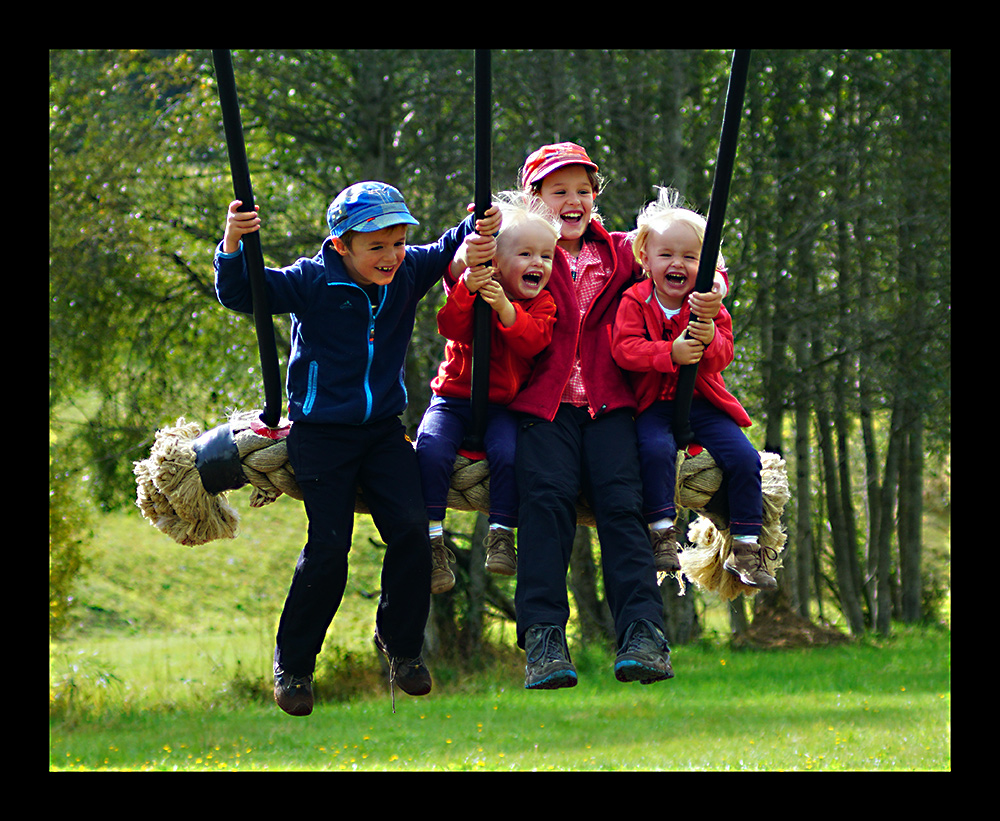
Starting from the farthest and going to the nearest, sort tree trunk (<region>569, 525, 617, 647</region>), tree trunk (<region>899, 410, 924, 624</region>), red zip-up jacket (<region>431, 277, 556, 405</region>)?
tree trunk (<region>899, 410, 924, 624</region>) < tree trunk (<region>569, 525, 617, 647</region>) < red zip-up jacket (<region>431, 277, 556, 405</region>)

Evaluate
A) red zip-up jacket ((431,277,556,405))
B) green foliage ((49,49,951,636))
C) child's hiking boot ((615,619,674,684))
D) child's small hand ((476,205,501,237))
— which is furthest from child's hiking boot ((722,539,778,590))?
green foliage ((49,49,951,636))

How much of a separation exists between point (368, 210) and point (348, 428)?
63cm

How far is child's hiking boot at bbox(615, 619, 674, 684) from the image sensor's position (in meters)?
3.02

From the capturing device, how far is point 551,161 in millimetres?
3691

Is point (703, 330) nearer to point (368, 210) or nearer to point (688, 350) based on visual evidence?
point (688, 350)

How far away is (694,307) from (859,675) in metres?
10.5

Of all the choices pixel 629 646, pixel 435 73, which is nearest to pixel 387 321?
pixel 629 646

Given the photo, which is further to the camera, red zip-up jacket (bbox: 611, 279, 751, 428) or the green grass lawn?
the green grass lawn

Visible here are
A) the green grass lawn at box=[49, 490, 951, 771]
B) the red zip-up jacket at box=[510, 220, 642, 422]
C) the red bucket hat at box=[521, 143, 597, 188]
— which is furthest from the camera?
the green grass lawn at box=[49, 490, 951, 771]

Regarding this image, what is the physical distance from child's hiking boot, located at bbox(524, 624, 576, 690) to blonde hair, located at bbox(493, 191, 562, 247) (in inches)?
45.6

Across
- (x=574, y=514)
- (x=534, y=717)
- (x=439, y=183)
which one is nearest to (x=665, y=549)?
(x=574, y=514)

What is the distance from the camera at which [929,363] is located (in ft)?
40.7

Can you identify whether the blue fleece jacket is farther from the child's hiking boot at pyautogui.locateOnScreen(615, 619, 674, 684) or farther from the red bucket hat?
the child's hiking boot at pyautogui.locateOnScreen(615, 619, 674, 684)

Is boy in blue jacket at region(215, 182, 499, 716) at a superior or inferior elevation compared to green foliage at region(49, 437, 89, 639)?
superior
